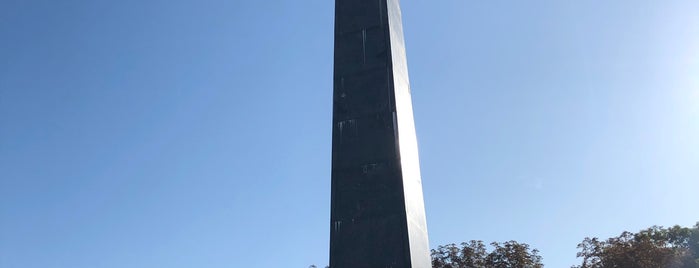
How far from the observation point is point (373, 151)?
8078mm

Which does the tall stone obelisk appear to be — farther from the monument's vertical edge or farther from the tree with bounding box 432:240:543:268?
the tree with bounding box 432:240:543:268

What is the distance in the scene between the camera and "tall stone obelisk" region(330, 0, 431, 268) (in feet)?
24.5

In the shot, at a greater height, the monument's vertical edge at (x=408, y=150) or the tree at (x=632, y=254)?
the tree at (x=632, y=254)

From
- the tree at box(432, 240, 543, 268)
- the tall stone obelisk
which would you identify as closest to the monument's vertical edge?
the tall stone obelisk

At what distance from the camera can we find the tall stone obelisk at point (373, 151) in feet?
24.5

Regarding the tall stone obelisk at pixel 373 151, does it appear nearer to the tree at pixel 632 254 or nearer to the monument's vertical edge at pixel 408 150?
the monument's vertical edge at pixel 408 150

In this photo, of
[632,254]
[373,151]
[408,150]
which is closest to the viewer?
[373,151]

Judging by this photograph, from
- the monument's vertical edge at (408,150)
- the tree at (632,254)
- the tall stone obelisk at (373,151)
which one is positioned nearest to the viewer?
the tall stone obelisk at (373,151)

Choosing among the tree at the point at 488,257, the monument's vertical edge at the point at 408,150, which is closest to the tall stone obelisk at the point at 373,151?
the monument's vertical edge at the point at 408,150

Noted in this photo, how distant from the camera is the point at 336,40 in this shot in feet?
30.8

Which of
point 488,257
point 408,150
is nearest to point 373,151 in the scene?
point 408,150

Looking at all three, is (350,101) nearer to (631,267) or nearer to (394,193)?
(394,193)

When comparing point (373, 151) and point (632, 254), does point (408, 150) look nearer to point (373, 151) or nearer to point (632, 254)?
point (373, 151)

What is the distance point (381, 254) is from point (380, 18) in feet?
13.0
